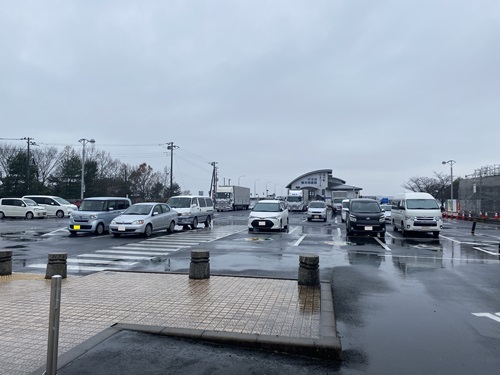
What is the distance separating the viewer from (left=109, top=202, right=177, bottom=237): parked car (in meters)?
18.0

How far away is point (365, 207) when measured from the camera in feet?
68.8

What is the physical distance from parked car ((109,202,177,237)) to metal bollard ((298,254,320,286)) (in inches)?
456

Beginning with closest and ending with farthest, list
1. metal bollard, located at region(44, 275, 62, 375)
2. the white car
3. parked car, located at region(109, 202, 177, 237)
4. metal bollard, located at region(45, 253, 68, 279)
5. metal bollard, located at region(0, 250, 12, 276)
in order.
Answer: metal bollard, located at region(44, 275, 62, 375), metal bollard, located at region(45, 253, 68, 279), metal bollard, located at region(0, 250, 12, 276), parked car, located at region(109, 202, 177, 237), the white car

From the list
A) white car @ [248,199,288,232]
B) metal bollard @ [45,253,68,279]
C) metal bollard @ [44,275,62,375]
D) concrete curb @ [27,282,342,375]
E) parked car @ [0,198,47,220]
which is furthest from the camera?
parked car @ [0,198,47,220]

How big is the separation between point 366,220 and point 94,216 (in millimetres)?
13473

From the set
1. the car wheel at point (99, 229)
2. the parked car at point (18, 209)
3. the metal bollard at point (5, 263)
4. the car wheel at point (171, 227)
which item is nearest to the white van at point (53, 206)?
the parked car at point (18, 209)

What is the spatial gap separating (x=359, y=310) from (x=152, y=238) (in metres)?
13.0

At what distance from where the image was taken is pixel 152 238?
713 inches

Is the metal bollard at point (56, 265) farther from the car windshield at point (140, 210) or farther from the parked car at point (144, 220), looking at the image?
the car windshield at point (140, 210)

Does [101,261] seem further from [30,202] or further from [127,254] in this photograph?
[30,202]

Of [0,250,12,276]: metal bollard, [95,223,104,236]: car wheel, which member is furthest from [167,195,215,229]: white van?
[0,250,12,276]: metal bollard

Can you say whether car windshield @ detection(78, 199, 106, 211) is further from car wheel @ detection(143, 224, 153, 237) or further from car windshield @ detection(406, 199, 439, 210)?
car windshield @ detection(406, 199, 439, 210)

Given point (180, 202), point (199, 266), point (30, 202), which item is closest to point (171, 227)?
point (180, 202)

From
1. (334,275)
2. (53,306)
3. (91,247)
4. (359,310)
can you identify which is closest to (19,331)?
(53,306)
